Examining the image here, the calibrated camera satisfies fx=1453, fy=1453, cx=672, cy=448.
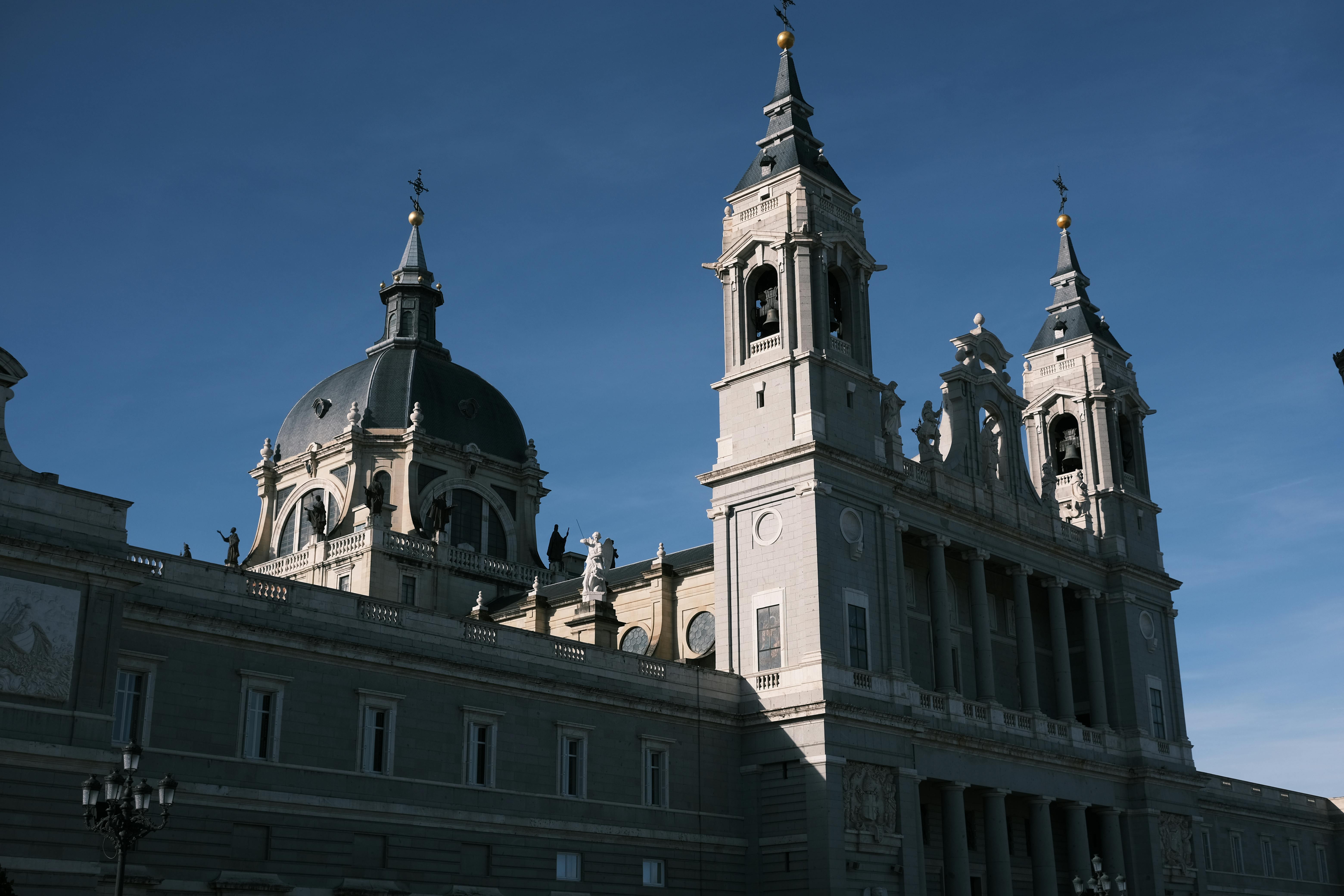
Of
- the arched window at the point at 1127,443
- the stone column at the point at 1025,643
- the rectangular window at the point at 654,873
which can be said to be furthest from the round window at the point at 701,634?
the arched window at the point at 1127,443

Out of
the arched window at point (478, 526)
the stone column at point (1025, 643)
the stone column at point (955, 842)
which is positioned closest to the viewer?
the stone column at point (955, 842)

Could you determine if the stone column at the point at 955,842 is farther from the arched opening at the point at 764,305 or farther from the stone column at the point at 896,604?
the arched opening at the point at 764,305

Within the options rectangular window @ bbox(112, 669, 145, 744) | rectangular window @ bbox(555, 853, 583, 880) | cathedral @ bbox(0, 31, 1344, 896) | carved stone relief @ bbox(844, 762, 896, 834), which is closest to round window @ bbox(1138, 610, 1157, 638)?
cathedral @ bbox(0, 31, 1344, 896)

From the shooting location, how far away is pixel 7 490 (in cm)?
2934

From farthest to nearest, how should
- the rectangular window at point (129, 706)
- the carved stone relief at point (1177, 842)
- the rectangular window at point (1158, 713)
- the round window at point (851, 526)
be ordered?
the rectangular window at point (1158, 713) → the carved stone relief at point (1177, 842) → the round window at point (851, 526) → the rectangular window at point (129, 706)

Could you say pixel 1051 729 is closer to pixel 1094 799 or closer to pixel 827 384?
pixel 1094 799

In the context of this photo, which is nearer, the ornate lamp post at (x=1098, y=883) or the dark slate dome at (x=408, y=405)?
the ornate lamp post at (x=1098, y=883)

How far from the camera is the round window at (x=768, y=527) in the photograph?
46906mm

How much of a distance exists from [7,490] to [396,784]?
12055 mm

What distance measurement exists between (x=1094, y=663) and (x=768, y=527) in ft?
61.2

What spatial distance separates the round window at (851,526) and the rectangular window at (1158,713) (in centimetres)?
1921

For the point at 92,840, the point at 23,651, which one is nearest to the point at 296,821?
the point at 92,840

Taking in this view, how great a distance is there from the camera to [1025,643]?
5469cm

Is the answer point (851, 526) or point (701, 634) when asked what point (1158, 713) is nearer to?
point (701, 634)
